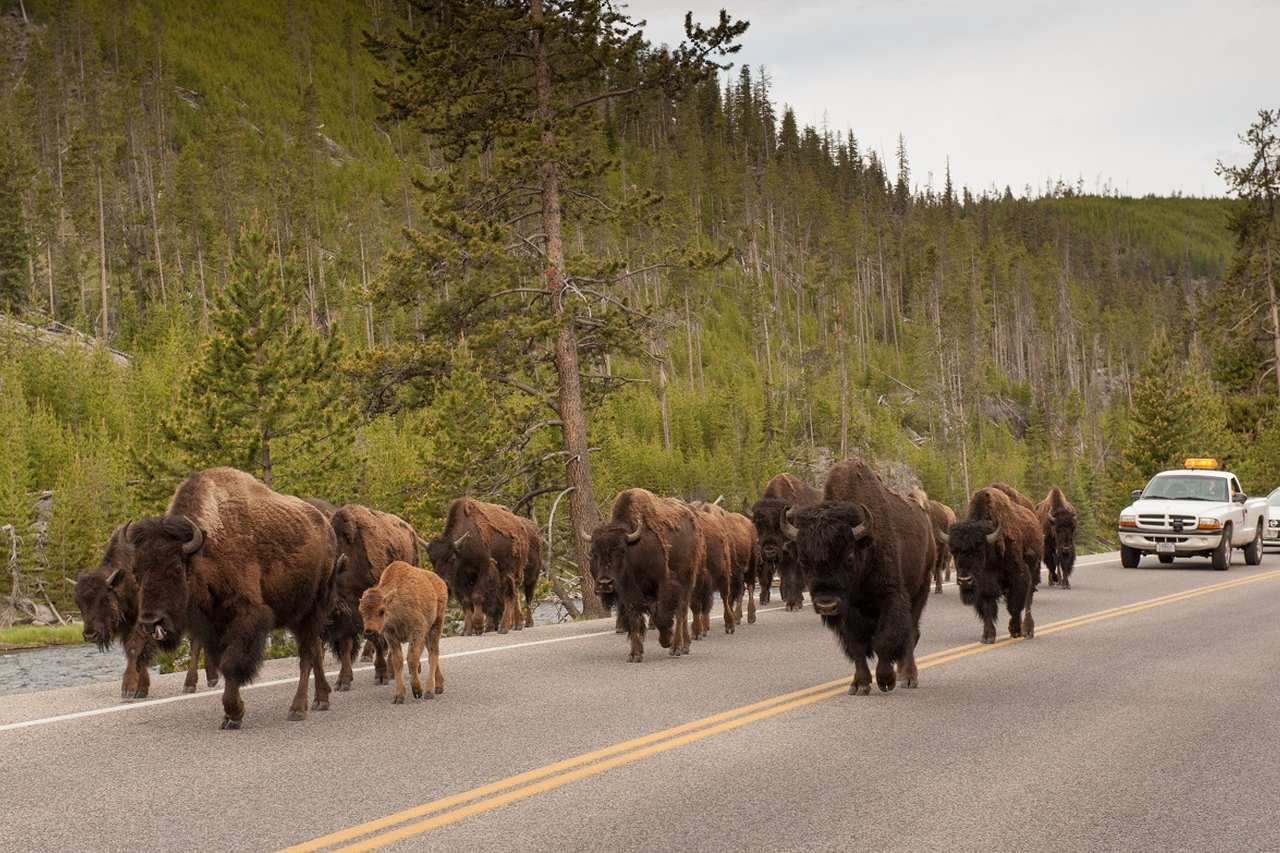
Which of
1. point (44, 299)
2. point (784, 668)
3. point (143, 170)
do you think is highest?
point (143, 170)

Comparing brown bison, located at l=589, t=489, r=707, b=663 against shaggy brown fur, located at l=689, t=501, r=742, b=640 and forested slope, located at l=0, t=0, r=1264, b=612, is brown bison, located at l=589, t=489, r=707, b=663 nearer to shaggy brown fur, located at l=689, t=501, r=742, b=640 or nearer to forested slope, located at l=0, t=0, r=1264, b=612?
shaggy brown fur, located at l=689, t=501, r=742, b=640

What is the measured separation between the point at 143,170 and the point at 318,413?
70.4m

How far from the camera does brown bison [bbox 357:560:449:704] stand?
28.6 ft

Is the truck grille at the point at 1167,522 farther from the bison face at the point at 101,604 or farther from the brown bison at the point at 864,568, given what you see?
the bison face at the point at 101,604

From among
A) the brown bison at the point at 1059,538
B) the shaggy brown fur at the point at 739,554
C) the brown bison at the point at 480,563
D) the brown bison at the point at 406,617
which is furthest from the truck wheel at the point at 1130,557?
the brown bison at the point at 406,617

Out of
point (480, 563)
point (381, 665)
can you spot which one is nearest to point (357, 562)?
point (381, 665)

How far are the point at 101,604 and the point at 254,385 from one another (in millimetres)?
21640

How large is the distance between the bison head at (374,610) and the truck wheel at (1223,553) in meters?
21.0

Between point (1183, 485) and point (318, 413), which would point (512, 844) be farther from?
point (318, 413)

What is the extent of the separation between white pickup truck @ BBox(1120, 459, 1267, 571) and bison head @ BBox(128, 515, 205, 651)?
22.2 metres

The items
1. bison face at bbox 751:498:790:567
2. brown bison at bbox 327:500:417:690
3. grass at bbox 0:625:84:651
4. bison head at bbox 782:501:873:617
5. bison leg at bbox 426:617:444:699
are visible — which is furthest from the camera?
grass at bbox 0:625:84:651

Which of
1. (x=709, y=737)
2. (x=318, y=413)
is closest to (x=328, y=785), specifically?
(x=709, y=737)

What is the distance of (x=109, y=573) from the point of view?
10.1 m

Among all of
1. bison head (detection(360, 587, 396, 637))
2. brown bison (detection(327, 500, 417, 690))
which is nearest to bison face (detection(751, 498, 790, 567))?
brown bison (detection(327, 500, 417, 690))
